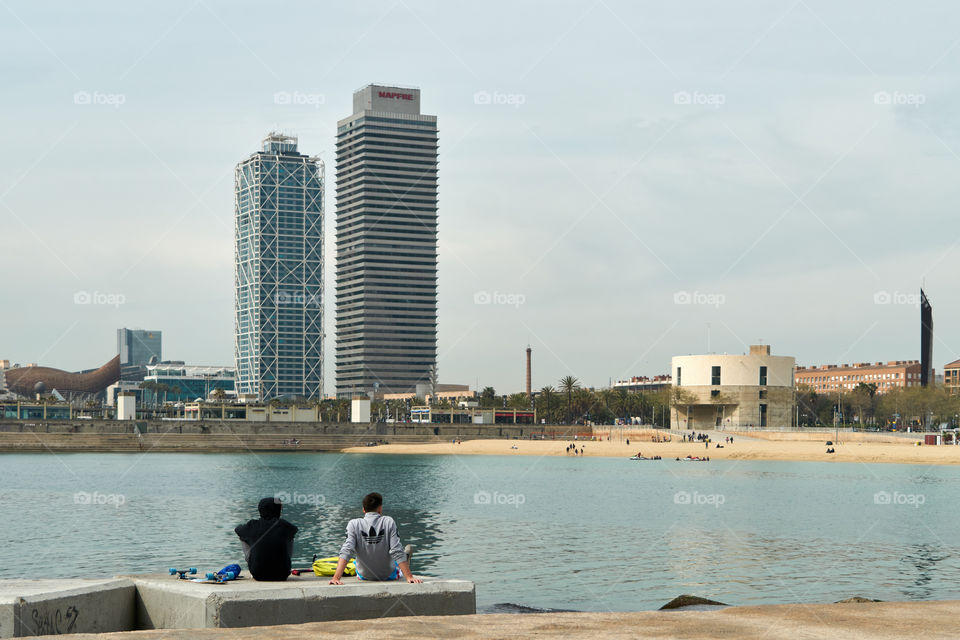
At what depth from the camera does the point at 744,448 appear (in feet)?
492

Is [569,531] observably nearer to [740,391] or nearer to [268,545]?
[268,545]

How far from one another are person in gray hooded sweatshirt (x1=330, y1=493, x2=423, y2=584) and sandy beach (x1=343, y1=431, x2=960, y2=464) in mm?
124632

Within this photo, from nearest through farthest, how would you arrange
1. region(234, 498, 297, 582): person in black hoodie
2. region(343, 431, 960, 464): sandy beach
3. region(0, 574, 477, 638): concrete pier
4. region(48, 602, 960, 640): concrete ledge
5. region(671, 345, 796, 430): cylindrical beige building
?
region(48, 602, 960, 640): concrete ledge → region(0, 574, 477, 638): concrete pier → region(234, 498, 297, 582): person in black hoodie → region(343, 431, 960, 464): sandy beach → region(671, 345, 796, 430): cylindrical beige building

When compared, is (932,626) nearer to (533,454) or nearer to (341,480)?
(341,480)

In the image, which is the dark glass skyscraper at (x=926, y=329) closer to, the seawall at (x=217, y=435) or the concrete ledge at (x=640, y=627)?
the seawall at (x=217, y=435)

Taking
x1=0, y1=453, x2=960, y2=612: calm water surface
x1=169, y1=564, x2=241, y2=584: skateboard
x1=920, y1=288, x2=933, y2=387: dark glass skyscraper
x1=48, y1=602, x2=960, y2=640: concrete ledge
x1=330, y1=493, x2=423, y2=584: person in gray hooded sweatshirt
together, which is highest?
x1=920, y1=288, x2=933, y2=387: dark glass skyscraper

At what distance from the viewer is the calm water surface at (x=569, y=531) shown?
98.9 ft

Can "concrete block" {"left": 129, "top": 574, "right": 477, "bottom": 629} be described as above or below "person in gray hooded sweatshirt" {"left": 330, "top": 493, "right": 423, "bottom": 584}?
below

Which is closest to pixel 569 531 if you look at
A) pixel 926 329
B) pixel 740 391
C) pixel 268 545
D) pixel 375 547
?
pixel 375 547

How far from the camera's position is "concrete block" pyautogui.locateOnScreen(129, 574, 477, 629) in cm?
1365

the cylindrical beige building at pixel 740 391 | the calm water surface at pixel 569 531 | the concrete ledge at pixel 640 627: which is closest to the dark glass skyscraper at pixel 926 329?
the cylindrical beige building at pixel 740 391

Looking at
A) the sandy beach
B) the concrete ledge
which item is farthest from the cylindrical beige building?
the concrete ledge

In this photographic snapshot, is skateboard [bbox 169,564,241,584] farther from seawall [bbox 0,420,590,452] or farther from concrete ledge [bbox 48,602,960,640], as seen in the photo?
seawall [bbox 0,420,590,452]

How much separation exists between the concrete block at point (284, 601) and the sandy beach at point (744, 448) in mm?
124493
